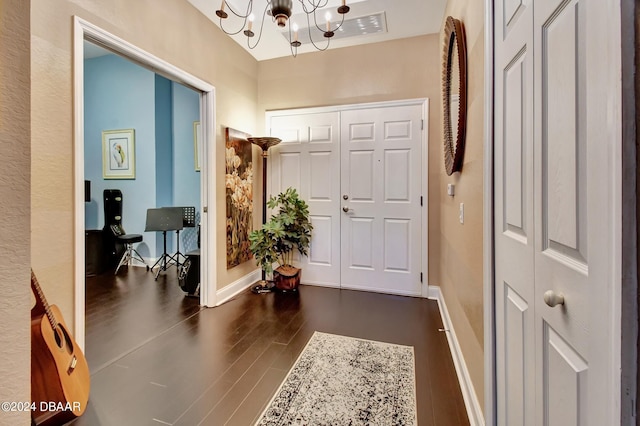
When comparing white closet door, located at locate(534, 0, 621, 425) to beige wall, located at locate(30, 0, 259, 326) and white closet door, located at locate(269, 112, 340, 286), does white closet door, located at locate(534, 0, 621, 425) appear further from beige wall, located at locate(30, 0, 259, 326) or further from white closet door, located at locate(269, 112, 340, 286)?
white closet door, located at locate(269, 112, 340, 286)

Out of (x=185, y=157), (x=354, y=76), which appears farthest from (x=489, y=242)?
(x=185, y=157)

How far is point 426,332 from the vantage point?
239cm

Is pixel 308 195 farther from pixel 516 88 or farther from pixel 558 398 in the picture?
pixel 558 398

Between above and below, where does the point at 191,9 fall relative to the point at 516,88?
above

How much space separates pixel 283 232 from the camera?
3.32 m

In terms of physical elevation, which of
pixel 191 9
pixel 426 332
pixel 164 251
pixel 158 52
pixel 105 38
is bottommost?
pixel 426 332

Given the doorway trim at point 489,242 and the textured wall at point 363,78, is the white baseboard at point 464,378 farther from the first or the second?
the textured wall at point 363,78

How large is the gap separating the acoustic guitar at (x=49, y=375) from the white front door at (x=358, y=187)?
8.43ft

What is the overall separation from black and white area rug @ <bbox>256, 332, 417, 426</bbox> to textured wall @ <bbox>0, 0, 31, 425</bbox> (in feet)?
3.64

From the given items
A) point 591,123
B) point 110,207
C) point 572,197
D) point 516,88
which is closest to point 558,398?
point 572,197

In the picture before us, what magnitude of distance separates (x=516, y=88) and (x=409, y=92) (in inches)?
96.7

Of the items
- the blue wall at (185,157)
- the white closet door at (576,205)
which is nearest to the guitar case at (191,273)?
the blue wall at (185,157)

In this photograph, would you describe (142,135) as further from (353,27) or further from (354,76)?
(353,27)

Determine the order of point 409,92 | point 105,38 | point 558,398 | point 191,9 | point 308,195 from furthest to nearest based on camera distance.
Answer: point 308,195 → point 409,92 → point 191,9 → point 105,38 → point 558,398
